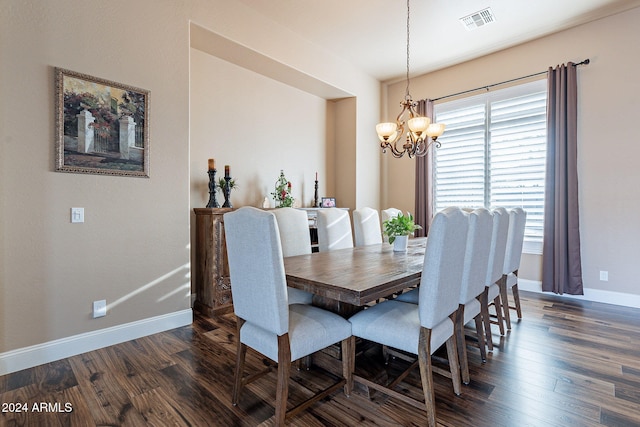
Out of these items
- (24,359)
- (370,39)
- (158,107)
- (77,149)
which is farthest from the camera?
(370,39)

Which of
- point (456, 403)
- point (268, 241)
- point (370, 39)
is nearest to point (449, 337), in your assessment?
point (456, 403)

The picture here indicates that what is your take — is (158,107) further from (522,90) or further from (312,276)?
(522,90)

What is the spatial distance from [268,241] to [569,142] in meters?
4.07

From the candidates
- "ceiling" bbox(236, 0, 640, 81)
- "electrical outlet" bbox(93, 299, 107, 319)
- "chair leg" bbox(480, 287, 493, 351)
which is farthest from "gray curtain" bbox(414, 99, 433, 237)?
"electrical outlet" bbox(93, 299, 107, 319)

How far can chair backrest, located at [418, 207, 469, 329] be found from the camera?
1.56m

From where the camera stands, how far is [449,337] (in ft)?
5.88

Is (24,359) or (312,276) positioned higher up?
(312,276)

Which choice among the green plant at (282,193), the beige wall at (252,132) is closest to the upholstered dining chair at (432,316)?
the green plant at (282,193)

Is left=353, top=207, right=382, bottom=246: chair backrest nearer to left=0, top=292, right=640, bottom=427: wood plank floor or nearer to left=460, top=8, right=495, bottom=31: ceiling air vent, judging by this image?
left=0, top=292, right=640, bottom=427: wood plank floor

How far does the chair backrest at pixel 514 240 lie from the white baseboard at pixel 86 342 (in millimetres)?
3002

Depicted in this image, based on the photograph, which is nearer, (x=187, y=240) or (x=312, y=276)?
(x=312, y=276)

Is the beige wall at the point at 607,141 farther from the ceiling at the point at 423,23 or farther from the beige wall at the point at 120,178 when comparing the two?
the beige wall at the point at 120,178

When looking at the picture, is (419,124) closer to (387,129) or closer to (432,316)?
(387,129)

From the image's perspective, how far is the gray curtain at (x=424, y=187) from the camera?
16.3ft
